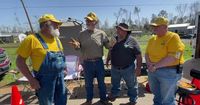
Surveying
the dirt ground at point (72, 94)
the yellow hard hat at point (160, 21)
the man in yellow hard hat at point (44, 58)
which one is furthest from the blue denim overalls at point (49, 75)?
the dirt ground at point (72, 94)

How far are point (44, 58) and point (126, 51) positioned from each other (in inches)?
86.9

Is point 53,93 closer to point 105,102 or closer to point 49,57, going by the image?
point 49,57

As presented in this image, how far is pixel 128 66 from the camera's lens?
594cm

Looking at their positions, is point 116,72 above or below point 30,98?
above

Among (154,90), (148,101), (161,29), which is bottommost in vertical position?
(148,101)

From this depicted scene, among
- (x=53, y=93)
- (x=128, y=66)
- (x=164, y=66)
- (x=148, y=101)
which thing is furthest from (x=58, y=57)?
(x=148, y=101)

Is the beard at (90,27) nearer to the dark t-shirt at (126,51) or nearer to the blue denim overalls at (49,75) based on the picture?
the dark t-shirt at (126,51)

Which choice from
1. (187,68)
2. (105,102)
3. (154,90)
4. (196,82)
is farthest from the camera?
(187,68)

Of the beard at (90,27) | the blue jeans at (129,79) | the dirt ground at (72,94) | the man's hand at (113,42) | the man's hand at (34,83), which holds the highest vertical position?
the beard at (90,27)

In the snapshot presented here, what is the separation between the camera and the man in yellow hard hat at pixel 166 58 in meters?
4.41

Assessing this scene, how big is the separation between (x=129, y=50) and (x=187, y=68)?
296 cm

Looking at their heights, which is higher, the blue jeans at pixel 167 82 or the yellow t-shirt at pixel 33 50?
the yellow t-shirt at pixel 33 50

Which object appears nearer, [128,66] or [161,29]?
[161,29]

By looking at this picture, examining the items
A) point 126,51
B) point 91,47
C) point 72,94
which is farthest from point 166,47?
point 72,94
